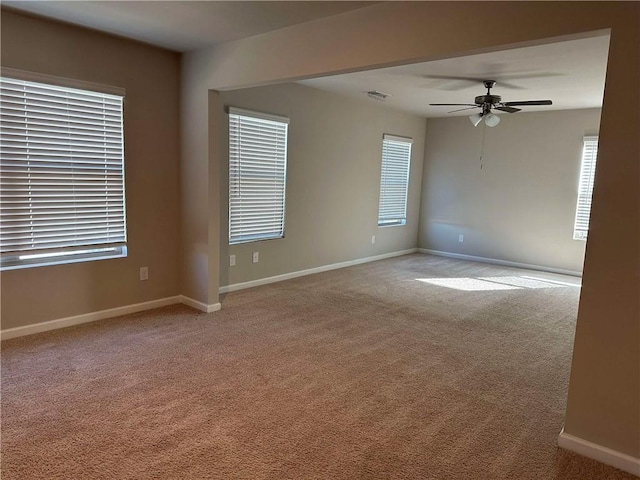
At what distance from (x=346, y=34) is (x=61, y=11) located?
6.78 feet

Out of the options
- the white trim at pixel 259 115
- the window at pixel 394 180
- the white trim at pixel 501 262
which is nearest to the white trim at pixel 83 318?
the white trim at pixel 259 115

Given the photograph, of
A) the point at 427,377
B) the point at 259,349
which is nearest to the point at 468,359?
the point at 427,377

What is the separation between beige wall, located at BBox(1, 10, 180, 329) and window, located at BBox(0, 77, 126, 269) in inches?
4.4

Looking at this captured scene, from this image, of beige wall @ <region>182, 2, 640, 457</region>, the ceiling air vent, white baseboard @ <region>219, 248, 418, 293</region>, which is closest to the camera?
beige wall @ <region>182, 2, 640, 457</region>

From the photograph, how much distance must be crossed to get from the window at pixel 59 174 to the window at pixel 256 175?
1.24m

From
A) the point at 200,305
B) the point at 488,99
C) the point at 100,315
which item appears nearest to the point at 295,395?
the point at 200,305

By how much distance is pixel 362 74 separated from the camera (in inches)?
180

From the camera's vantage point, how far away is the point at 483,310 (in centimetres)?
461

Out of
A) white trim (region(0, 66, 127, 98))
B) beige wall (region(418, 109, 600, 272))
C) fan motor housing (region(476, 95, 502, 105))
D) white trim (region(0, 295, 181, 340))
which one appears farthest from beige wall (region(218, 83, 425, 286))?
fan motor housing (region(476, 95, 502, 105))

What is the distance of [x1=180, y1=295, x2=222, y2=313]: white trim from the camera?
422 cm

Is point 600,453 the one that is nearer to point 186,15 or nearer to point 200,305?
point 200,305

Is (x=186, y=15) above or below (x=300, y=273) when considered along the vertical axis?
above

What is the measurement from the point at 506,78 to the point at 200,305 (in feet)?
12.8

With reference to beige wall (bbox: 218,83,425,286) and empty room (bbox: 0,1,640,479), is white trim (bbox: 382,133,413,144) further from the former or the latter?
empty room (bbox: 0,1,640,479)
